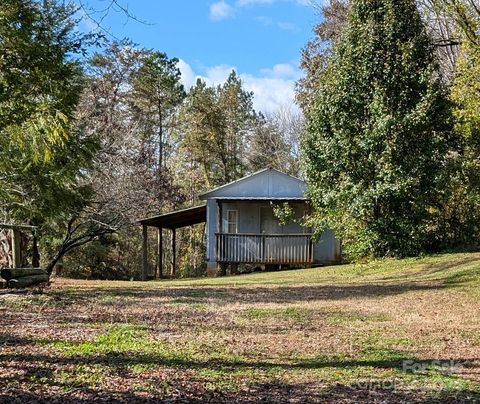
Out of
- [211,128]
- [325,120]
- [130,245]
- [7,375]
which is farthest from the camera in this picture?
[211,128]

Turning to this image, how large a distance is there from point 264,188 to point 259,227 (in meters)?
1.95

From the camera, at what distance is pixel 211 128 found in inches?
1518

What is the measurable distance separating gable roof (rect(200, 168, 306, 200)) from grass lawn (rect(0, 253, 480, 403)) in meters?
10.6

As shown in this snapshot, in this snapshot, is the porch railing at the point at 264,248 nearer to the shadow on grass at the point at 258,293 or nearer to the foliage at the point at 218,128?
the shadow on grass at the point at 258,293

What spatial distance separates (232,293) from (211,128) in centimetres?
2543

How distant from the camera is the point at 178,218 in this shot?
26.6 meters

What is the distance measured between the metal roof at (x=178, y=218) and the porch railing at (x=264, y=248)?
187 centimetres

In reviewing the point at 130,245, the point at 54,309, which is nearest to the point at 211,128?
the point at 130,245

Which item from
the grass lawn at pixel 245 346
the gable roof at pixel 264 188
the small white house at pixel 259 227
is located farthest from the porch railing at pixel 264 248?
the grass lawn at pixel 245 346

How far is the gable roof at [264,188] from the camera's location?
80.0 feet

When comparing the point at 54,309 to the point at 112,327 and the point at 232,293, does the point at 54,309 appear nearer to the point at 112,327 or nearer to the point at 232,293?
the point at 112,327

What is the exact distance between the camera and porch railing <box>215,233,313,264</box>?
24.0 metres

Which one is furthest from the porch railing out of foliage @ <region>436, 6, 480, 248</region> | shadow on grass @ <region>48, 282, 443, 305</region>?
shadow on grass @ <region>48, 282, 443, 305</region>

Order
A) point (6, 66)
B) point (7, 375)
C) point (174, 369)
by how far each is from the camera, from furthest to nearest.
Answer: point (6, 66) → point (174, 369) → point (7, 375)
